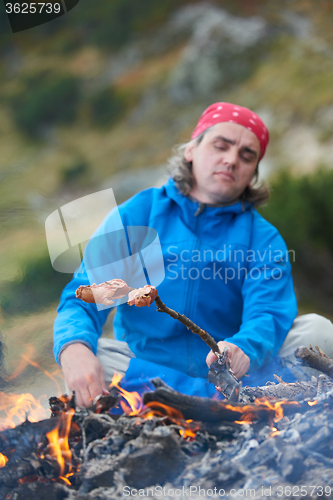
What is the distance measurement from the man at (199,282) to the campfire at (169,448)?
0.07m

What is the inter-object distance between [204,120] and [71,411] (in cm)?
77

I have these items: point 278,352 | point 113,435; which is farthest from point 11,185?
point 278,352

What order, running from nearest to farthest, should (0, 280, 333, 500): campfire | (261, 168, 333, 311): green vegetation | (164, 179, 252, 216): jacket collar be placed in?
(0, 280, 333, 500): campfire < (164, 179, 252, 216): jacket collar < (261, 168, 333, 311): green vegetation

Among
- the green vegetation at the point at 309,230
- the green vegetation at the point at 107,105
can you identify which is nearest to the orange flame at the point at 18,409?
the green vegetation at the point at 309,230

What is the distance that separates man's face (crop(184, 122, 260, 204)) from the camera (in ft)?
3.30

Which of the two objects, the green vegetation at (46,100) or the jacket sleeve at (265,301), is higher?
the green vegetation at (46,100)

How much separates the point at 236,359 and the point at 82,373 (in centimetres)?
28

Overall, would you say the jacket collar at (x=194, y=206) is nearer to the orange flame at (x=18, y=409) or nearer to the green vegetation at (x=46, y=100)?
the orange flame at (x=18, y=409)

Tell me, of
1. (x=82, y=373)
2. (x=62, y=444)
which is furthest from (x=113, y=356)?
(x=62, y=444)

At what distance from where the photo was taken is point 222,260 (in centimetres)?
92

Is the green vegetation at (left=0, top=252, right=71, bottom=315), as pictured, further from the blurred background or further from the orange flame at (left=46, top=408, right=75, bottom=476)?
the blurred background

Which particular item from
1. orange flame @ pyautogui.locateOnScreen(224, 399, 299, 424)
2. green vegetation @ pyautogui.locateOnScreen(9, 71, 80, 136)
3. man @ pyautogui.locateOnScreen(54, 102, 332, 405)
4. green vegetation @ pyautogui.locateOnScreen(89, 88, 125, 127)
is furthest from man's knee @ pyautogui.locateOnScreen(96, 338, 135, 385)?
green vegetation @ pyautogui.locateOnScreen(89, 88, 125, 127)

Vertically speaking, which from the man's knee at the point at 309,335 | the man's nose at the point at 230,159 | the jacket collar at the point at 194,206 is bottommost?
the man's knee at the point at 309,335

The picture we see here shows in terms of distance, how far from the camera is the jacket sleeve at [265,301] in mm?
858
